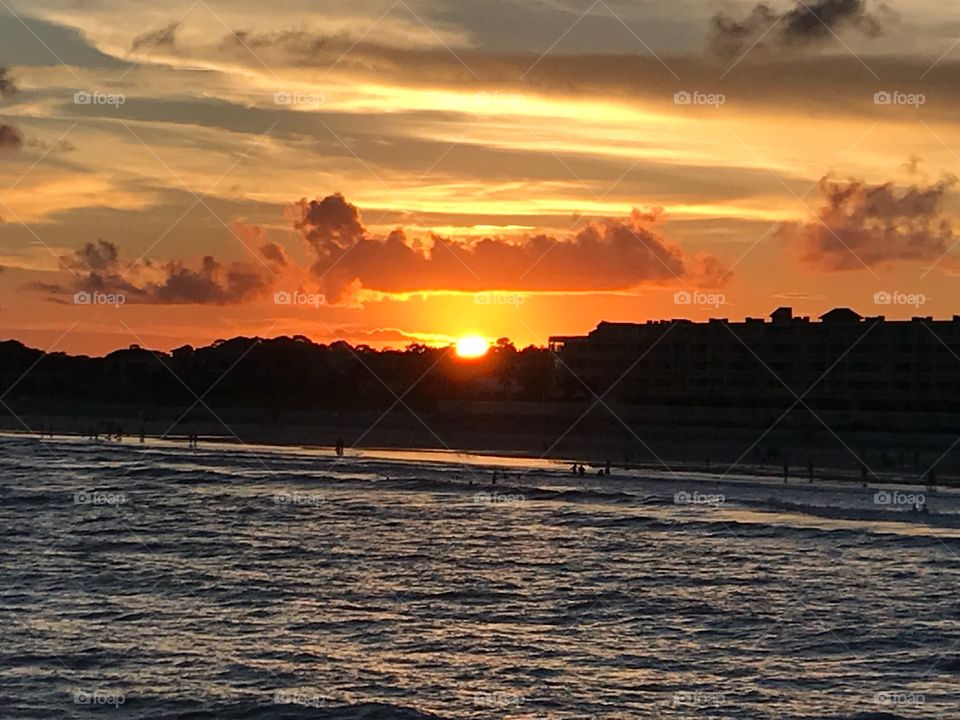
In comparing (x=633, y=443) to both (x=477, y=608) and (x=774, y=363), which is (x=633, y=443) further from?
(x=477, y=608)

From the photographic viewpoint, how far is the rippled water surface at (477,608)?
95.3 feet

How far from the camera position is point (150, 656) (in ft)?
105

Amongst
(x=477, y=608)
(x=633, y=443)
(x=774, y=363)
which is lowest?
(x=477, y=608)

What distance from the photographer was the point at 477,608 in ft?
131

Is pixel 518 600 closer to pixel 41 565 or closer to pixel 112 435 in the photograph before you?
pixel 41 565

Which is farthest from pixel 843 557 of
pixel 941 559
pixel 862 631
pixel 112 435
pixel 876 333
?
pixel 112 435

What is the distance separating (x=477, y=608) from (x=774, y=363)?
433 ft

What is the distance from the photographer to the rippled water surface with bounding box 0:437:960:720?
2905cm

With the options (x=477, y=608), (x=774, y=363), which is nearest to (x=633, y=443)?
(x=774, y=363)

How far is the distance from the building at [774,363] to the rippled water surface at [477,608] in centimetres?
7991

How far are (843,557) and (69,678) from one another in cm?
3321

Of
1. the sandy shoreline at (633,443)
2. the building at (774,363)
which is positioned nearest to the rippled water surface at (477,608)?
the sandy shoreline at (633,443)

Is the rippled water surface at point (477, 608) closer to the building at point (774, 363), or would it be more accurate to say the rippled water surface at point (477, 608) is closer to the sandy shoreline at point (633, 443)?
the sandy shoreline at point (633, 443)

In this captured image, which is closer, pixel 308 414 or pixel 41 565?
pixel 41 565
